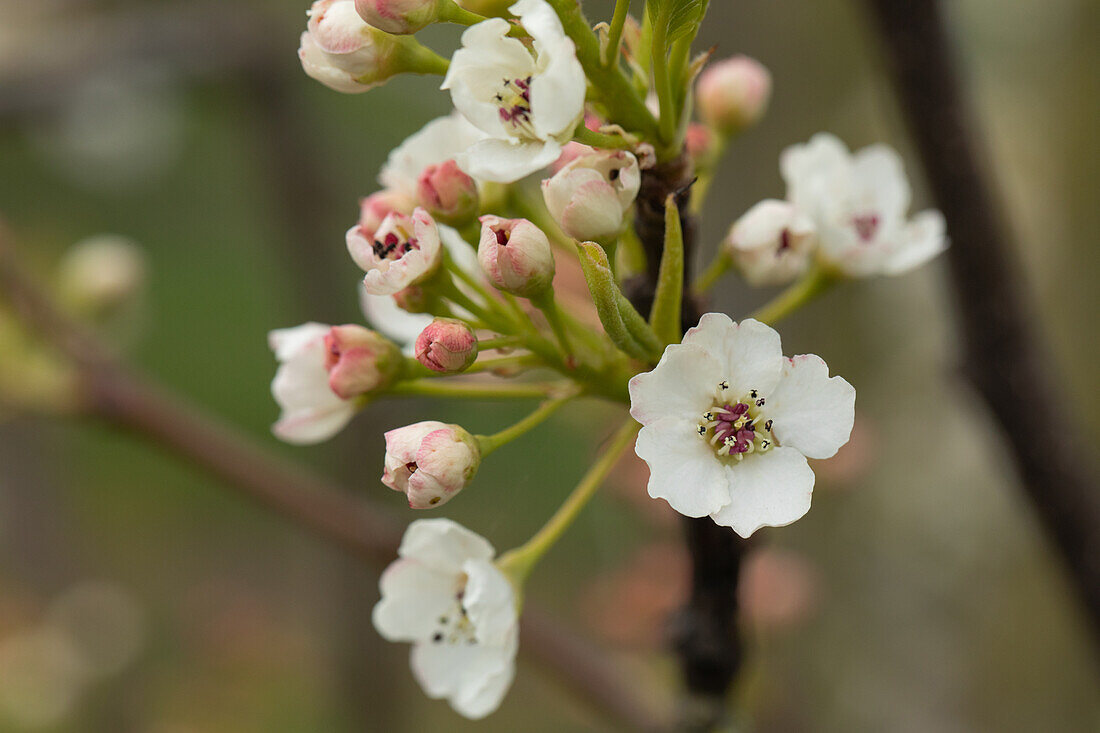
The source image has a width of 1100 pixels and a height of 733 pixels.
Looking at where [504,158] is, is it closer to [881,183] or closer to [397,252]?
[397,252]

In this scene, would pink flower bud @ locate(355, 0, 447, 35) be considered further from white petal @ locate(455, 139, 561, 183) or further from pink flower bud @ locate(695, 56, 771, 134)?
A: pink flower bud @ locate(695, 56, 771, 134)

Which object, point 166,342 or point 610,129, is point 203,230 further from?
point 610,129

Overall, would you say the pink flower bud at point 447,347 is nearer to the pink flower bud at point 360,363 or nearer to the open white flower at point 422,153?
the pink flower bud at point 360,363

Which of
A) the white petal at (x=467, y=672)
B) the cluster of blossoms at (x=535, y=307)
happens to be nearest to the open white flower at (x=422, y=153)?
the cluster of blossoms at (x=535, y=307)

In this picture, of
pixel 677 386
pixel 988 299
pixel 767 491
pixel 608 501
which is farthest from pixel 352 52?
pixel 608 501

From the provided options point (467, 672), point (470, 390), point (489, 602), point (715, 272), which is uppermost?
point (715, 272)

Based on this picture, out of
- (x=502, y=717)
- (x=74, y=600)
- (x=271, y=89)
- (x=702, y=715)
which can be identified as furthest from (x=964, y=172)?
(x=502, y=717)
